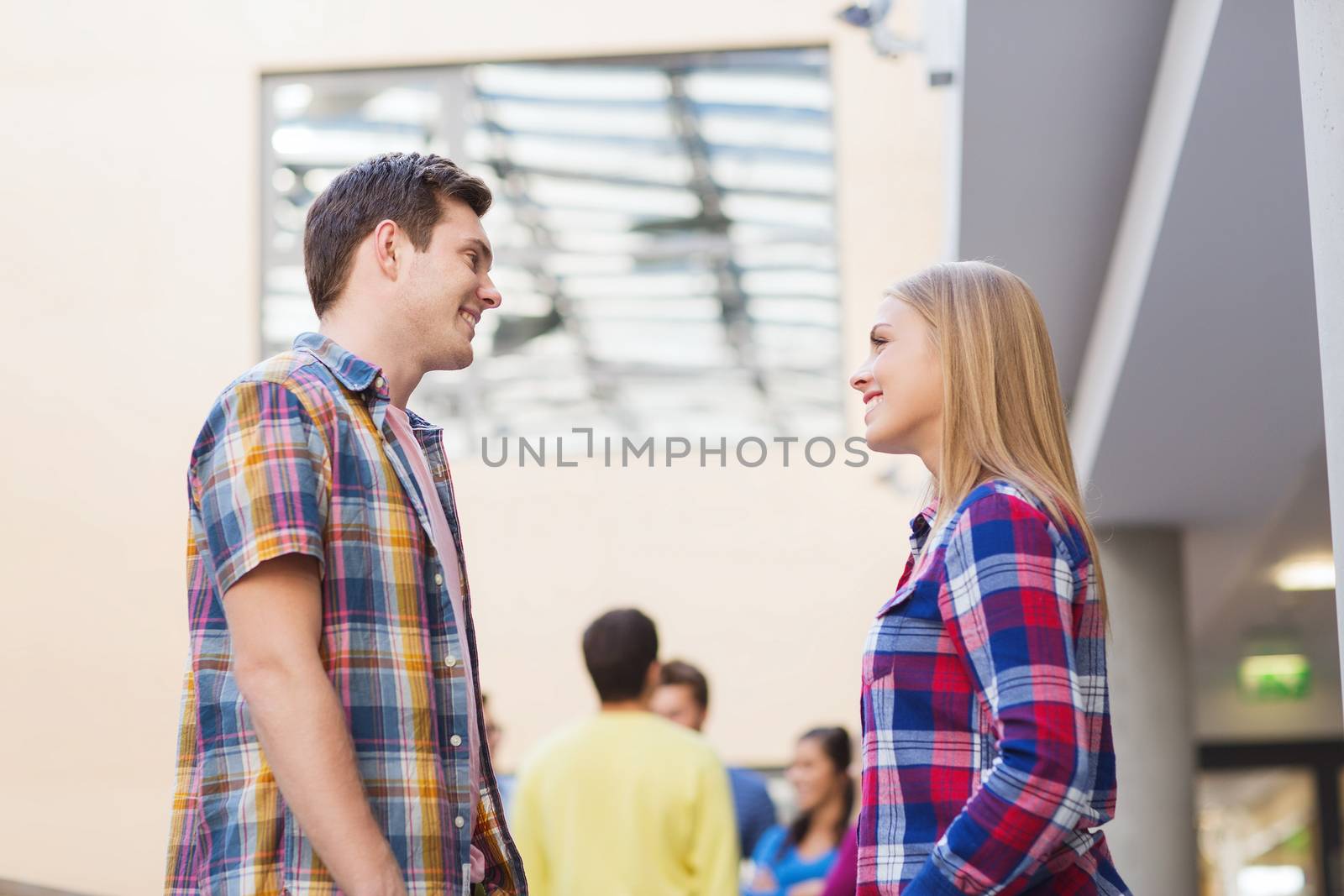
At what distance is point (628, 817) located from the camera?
3949 mm

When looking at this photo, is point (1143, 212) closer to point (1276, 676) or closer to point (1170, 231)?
point (1170, 231)

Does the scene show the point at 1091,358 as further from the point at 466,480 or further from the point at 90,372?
the point at 90,372

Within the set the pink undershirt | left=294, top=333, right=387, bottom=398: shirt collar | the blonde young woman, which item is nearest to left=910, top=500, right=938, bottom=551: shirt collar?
the blonde young woman

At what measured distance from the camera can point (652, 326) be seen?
8.86 m

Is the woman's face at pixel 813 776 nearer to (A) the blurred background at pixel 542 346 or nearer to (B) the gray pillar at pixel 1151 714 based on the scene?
(A) the blurred background at pixel 542 346

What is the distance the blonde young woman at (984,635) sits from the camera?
1933mm

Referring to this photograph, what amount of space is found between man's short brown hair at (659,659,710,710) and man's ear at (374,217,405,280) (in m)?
3.46

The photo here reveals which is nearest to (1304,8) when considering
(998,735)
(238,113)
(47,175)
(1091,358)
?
(998,735)

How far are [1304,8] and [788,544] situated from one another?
6102 millimetres

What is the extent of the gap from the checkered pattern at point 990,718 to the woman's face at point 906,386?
205 mm

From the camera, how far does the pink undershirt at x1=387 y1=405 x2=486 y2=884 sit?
2227 millimetres

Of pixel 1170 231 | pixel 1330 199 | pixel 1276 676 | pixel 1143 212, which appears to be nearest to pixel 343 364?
pixel 1330 199

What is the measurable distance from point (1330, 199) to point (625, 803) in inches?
92.8

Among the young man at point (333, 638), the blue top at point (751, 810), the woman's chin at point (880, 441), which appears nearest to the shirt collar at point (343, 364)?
the young man at point (333, 638)
